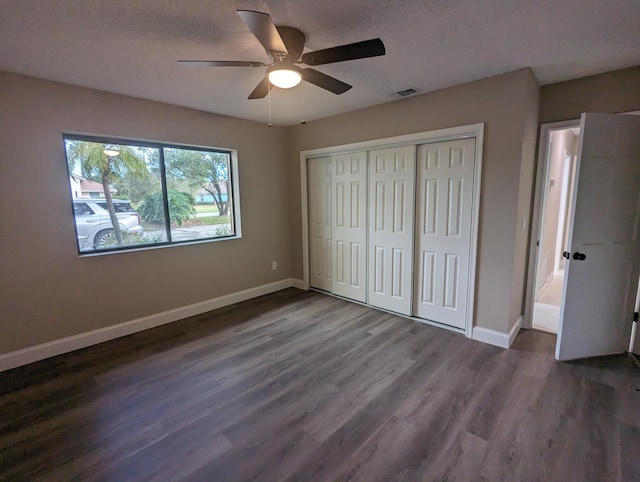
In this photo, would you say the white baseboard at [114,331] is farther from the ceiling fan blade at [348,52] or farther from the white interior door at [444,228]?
the ceiling fan blade at [348,52]

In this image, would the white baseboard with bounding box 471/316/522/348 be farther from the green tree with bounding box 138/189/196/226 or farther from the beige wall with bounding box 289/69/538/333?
the green tree with bounding box 138/189/196/226

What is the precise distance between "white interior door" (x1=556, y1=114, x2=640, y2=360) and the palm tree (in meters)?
4.18

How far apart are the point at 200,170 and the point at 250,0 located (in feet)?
8.19

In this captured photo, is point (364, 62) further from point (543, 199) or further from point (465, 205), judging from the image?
point (543, 199)

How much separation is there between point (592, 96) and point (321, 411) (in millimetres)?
3584

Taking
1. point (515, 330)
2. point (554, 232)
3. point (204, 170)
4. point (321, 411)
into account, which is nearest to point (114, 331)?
point (204, 170)

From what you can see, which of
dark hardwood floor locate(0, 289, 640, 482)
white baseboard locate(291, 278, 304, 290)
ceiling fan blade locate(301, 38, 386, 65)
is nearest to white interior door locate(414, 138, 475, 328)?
dark hardwood floor locate(0, 289, 640, 482)

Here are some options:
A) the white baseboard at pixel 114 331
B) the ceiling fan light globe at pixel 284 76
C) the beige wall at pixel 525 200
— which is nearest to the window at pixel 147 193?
the white baseboard at pixel 114 331

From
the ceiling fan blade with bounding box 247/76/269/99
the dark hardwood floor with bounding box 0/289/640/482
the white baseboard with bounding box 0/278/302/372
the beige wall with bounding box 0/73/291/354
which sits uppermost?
the ceiling fan blade with bounding box 247/76/269/99

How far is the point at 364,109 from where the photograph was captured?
3615 millimetres

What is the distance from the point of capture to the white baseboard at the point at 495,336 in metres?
2.86

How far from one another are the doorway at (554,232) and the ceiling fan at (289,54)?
2.54m

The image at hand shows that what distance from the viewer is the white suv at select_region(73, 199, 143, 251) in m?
2.94

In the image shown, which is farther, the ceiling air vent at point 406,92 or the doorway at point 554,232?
the doorway at point 554,232
